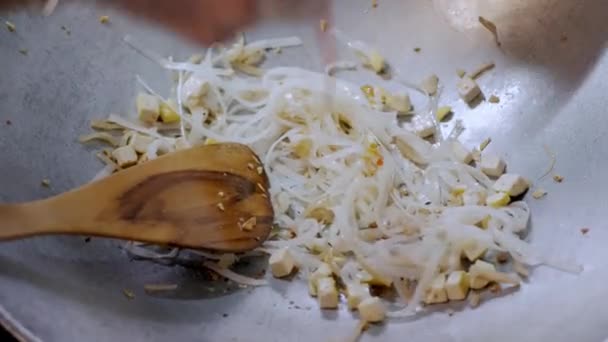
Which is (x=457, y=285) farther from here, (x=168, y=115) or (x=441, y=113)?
(x=168, y=115)

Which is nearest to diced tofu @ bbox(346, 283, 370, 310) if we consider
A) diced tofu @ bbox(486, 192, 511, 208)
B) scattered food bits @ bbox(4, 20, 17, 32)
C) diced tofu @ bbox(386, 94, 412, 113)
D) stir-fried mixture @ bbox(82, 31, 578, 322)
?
stir-fried mixture @ bbox(82, 31, 578, 322)

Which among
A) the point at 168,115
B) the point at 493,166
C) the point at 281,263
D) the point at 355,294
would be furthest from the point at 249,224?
the point at 493,166

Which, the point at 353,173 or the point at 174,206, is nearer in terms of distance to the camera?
the point at 174,206

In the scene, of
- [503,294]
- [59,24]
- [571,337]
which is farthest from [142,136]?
[571,337]

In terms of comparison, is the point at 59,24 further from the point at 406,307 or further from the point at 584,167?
the point at 584,167

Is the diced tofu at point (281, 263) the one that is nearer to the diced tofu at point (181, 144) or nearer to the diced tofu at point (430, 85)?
the diced tofu at point (181, 144)

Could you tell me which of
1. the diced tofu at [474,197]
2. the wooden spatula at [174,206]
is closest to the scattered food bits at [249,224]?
the wooden spatula at [174,206]
